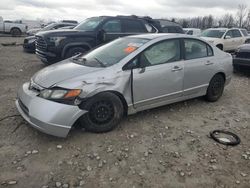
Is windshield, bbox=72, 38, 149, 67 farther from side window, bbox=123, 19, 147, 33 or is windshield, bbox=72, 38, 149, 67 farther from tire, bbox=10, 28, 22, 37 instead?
tire, bbox=10, 28, 22, 37

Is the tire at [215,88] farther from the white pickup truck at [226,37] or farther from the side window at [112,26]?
the white pickup truck at [226,37]

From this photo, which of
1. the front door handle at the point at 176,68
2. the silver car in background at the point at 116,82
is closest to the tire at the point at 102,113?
the silver car in background at the point at 116,82

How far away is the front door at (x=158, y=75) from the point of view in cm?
448

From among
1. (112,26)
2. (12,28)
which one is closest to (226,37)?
(112,26)

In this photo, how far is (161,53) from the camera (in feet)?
15.9

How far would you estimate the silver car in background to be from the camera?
150 inches

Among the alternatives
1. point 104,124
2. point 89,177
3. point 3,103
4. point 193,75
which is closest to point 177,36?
point 193,75

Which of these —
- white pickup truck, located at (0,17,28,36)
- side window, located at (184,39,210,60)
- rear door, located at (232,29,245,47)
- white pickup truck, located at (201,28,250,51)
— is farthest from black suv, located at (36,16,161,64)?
white pickup truck, located at (0,17,28,36)

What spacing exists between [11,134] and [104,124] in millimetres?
1403

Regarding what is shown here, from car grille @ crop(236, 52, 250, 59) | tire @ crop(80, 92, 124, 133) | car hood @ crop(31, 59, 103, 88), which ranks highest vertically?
car grille @ crop(236, 52, 250, 59)

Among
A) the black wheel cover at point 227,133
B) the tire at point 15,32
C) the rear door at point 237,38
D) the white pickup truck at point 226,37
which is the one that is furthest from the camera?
the tire at point 15,32

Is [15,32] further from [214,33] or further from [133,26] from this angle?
[133,26]

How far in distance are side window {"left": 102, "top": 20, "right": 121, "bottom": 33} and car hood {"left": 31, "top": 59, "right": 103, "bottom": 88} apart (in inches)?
180

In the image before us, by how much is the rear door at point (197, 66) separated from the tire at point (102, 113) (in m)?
1.58
